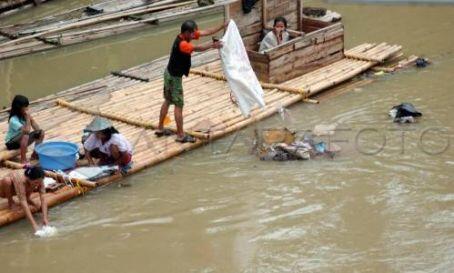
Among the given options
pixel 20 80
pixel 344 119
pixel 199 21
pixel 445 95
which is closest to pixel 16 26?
pixel 20 80

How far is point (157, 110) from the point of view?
8977 millimetres

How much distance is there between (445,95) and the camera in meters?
9.42

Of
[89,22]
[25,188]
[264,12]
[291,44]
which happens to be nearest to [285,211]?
[25,188]

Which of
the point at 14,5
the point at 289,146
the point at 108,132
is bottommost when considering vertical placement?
the point at 289,146

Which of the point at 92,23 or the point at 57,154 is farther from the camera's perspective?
the point at 92,23

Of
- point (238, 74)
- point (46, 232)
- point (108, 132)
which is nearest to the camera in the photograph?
point (46, 232)

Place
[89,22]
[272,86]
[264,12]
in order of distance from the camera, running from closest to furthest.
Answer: [272,86], [264,12], [89,22]

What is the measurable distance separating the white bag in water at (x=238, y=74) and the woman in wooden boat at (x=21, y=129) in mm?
2078

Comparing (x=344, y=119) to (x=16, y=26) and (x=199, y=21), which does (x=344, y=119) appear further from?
(x=16, y=26)

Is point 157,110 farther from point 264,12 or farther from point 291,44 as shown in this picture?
point 264,12

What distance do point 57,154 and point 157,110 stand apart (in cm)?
180

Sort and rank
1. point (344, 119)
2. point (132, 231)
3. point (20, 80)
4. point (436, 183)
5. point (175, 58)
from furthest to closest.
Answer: point (20, 80), point (344, 119), point (175, 58), point (436, 183), point (132, 231)

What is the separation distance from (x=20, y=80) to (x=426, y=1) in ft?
23.2

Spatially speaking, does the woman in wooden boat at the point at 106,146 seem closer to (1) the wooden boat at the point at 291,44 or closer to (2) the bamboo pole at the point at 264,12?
(1) the wooden boat at the point at 291,44
